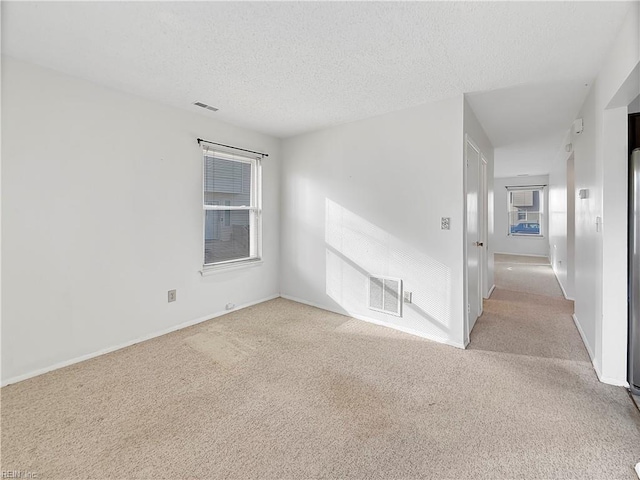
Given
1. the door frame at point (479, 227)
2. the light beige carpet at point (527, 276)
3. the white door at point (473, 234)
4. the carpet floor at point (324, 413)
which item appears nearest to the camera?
the carpet floor at point (324, 413)

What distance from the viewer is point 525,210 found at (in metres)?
8.91

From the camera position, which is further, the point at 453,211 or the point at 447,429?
the point at 453,211

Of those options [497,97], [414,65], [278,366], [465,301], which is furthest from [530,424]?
[497,97]

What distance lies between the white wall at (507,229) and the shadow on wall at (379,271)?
7359 millimetres

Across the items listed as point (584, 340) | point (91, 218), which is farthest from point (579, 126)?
point (91, 218)

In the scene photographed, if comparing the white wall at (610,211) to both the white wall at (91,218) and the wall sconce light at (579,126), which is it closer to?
the wall sconce light at (579,126)

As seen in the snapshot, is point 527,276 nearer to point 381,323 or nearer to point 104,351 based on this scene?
point 381,323

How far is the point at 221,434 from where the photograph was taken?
1678 mm

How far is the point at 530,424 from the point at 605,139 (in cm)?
209

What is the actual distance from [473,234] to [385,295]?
130cm

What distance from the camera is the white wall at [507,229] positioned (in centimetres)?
845

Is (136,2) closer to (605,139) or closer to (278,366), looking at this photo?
(278,366)

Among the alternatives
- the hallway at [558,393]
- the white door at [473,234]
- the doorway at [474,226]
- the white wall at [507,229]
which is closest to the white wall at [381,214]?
the doorway at [474,226]

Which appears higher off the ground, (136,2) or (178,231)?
(136,2)
